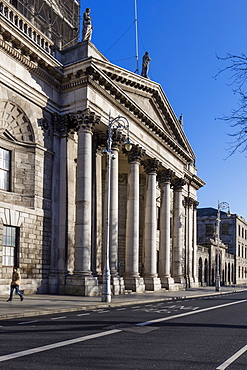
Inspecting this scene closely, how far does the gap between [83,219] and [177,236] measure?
20.3m

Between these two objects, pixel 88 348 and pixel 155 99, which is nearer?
pixel 88 348

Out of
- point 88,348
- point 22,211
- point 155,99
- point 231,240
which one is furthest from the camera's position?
point 231,240

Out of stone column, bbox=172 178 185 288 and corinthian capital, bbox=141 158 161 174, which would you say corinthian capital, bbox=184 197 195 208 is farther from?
corinthian capital, bbox=141 158 161 174

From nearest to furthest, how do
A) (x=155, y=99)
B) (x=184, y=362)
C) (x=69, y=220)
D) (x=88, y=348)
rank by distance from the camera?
(x=184, y=362)
(x=88, y=348)
(x=69, y=220)
(x=155, y=99)

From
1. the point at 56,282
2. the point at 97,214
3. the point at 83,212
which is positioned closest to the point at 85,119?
the point at 83,212

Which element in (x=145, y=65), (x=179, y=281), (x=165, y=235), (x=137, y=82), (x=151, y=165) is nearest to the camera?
(x=137, y=82)

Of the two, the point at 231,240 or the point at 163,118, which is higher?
the point at 163,118

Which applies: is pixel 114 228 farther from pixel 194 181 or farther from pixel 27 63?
pixel 194 181

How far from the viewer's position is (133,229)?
34344 millimetres

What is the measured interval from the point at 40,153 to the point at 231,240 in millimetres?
74762

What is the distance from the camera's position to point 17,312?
52.9ft

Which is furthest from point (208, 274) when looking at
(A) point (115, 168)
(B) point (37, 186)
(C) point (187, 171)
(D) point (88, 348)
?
(D) point (88, 348)

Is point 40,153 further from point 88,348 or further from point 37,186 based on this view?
point 88,348

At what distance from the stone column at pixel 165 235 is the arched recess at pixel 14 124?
58.9ft
